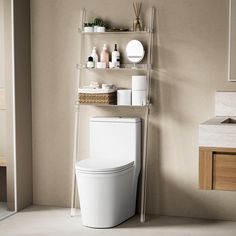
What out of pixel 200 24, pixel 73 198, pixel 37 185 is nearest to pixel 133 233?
pixel 73 198

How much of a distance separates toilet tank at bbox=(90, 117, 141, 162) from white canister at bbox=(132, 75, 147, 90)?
0.27 m

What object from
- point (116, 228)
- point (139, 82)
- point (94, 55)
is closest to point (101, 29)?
point (94, 55)

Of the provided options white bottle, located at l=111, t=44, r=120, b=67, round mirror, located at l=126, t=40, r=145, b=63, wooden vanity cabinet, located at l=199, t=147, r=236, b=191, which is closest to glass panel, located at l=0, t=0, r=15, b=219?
white bottle, located at l=111, t=44, r=120, b=67

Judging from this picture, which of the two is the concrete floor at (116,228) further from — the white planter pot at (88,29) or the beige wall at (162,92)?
the white planter pot at (88,29)

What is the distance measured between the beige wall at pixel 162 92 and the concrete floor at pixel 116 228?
0.17 metres

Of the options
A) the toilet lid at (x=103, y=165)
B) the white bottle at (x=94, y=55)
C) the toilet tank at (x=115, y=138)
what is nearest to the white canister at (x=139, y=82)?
the toilet tank at (x=115, y=138)

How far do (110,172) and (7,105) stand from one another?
3.83 ft

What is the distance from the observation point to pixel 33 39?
4.84m

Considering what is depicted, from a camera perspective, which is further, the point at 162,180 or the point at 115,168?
the point at 162,180

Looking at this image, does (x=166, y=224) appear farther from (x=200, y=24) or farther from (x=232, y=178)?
(x=200, y=24)

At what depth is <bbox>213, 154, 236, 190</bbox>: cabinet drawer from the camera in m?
3.54

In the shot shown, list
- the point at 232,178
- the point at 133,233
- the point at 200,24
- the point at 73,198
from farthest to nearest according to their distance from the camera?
the point at 73,198, the point at 200,24, the point at 133,233, the point at 232,178

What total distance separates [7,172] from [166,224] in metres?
1.44

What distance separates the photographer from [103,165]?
420cm
